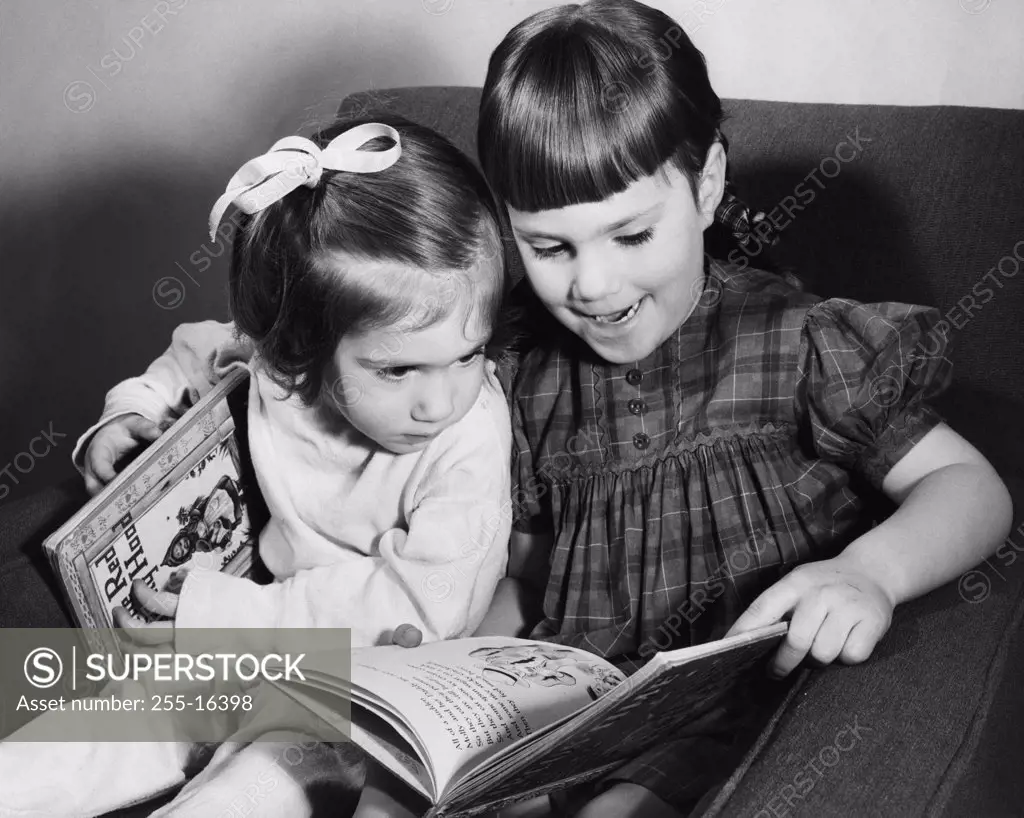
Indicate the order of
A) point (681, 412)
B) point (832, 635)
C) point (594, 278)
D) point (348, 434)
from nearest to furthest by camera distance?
point (832, 635), point (594, 278), point (681, 412), point (348, 434)

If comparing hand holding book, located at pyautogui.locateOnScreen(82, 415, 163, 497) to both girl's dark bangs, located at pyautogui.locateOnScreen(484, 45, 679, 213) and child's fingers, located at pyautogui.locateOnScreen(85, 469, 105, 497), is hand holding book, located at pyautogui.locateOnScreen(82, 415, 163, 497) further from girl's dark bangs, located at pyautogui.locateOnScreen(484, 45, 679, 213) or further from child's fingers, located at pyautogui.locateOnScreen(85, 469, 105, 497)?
girl's dark bangs, located at pyautogui.locateOnScreen(484, 45, 679, 213)

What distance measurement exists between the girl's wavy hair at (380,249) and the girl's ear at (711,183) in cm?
20

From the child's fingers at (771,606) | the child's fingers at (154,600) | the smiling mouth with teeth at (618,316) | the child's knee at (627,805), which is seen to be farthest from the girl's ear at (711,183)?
the child's fingers at (154,600)

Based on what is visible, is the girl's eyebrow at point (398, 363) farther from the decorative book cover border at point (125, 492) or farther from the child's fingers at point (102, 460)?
the child's fingers at point (102, 460)

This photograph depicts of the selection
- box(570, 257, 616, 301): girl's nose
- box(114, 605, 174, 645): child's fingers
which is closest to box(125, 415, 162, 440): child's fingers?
box(114, 605, 174, 645): child's fingers

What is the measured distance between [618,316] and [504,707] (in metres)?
0.38

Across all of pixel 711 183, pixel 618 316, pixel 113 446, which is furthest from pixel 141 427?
pixel 711 183

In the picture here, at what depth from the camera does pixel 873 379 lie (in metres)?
0.99

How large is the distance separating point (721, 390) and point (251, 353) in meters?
0.56

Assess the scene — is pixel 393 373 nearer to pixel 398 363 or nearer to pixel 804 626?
pixel 398 363

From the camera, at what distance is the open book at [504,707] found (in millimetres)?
735

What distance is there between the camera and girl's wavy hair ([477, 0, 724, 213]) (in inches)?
36.5

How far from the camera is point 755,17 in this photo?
4.60 ft

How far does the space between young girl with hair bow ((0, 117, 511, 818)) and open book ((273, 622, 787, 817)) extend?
0.43 ft
